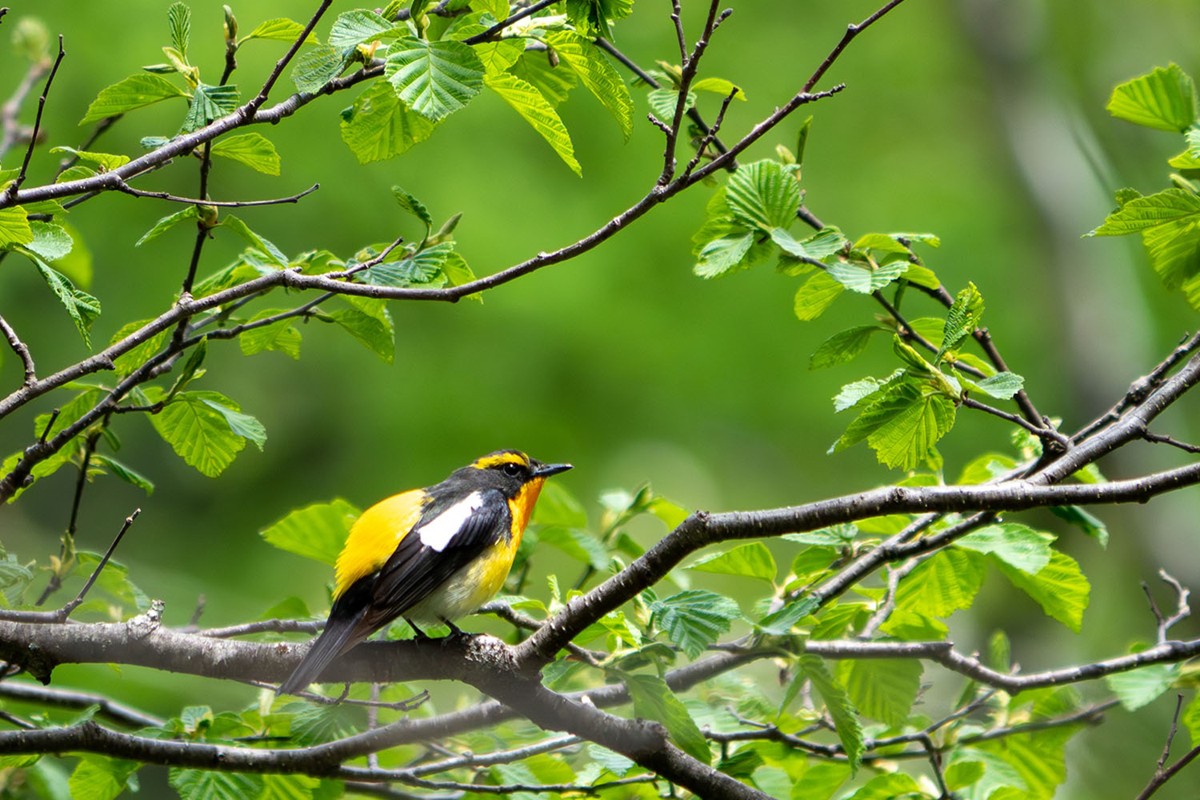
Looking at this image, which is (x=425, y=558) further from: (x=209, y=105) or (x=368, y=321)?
(x=209, y=105)

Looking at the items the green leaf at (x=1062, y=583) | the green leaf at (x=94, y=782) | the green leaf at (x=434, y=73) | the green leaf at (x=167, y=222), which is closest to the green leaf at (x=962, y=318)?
the green leaf at (x=1062, y=583)

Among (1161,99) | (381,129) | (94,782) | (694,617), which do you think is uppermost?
(1161,99)

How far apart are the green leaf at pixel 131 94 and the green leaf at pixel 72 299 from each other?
35cm

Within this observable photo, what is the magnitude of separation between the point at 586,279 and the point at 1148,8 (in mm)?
6978

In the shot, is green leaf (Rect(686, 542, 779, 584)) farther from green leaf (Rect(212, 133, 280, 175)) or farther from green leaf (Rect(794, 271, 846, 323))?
green leaf (Rect(212, 133, 280, 175))

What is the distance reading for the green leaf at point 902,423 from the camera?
2.57 meters

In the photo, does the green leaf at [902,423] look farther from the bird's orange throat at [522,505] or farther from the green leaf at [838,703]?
the bird's orange throat at [522,505]

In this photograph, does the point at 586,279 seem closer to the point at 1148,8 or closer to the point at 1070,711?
the point at 1070,711

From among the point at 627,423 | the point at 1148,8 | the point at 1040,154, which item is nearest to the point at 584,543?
the point at 627,423

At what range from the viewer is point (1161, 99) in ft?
9.60

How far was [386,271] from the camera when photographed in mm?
2809

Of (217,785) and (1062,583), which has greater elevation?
(1062,583)

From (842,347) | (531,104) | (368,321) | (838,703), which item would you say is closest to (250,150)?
(368,321)

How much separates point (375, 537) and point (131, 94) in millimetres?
1809
